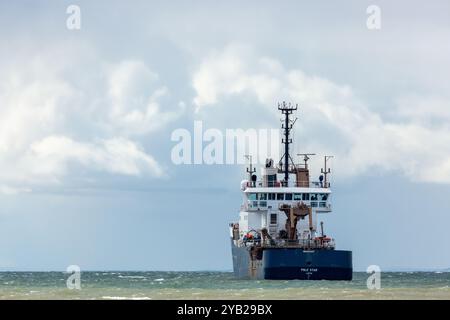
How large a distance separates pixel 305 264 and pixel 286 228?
8.31 metres

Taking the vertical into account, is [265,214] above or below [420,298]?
above

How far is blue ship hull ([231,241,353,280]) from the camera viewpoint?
93.8 metres

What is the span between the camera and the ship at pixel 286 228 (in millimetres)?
94125

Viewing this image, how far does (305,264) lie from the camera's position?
93.8 m

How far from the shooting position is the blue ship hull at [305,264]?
93.8 meters

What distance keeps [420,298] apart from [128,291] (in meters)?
22.7

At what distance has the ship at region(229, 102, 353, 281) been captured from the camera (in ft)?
309

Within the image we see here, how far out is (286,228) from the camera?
102 m
